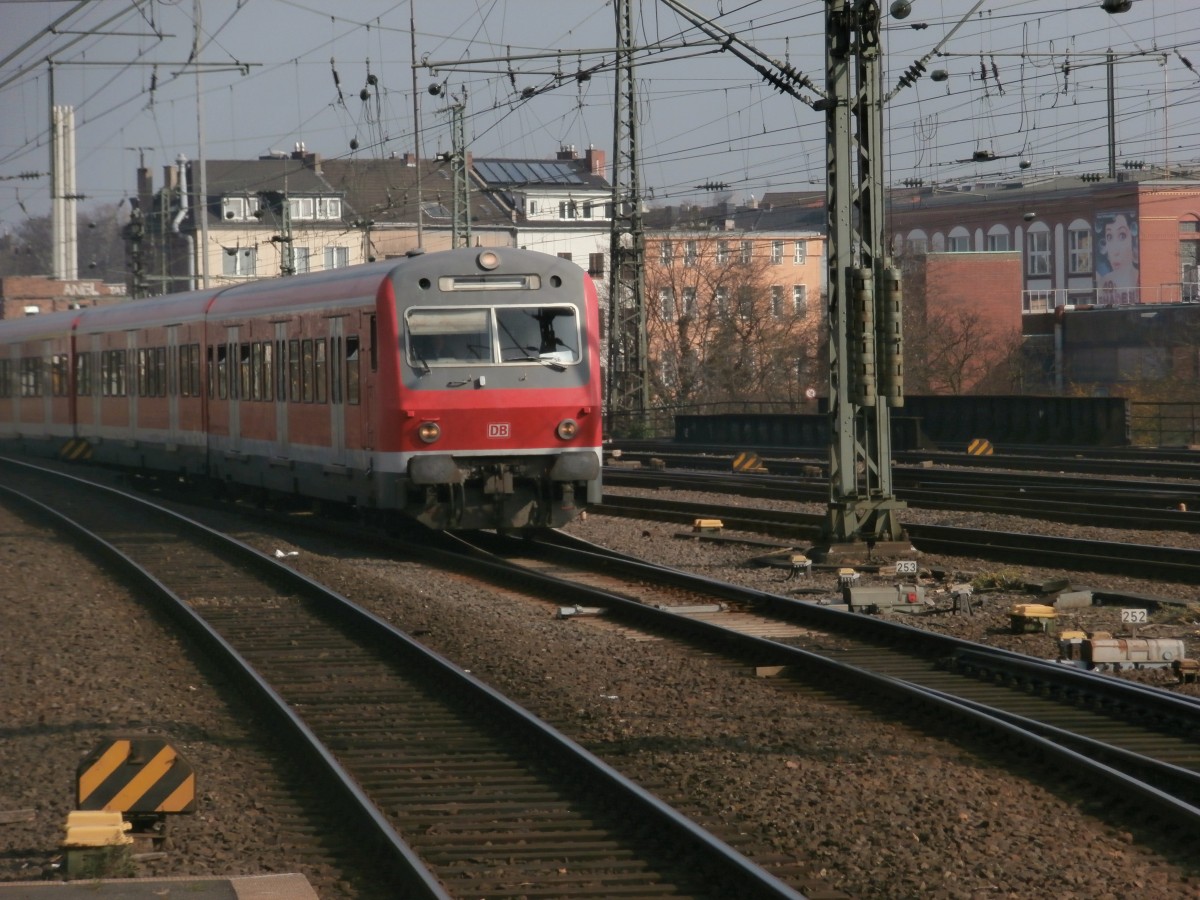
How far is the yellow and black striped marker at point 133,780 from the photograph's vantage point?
661 cm

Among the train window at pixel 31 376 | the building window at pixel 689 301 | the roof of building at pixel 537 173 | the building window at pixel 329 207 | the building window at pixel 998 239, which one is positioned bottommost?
the train window at pixel 31 376

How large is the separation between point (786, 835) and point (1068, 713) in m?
2.97

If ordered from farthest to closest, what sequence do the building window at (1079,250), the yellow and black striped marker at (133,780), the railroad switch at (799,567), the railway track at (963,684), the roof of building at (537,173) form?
the roof of building at (537,173)
the building window at (1079,250)
the railroad switch at (799,567)
the railway track at (963,684)
the yellow and black striped marker at (133,780)

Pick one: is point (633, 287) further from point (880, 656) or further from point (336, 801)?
point (336, 801)

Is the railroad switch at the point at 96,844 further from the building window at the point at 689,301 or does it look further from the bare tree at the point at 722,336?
the building window at the point at 689,301

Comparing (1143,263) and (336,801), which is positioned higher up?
(1143,263)

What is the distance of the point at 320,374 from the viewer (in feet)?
64.2

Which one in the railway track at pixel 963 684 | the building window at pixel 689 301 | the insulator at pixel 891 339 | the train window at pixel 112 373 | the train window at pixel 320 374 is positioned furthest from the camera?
the building window at pixel 689 301

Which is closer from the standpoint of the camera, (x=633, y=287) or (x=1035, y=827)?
(x=1035, y=827)

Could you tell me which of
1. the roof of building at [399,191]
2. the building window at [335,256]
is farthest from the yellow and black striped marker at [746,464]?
the building window at [335,256]

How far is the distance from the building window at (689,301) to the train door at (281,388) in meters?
40.2

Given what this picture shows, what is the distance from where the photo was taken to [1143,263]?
7869 centimetres

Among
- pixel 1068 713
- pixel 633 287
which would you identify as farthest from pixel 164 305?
pixel 1068 713

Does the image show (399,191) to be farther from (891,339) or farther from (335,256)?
(891,339)
